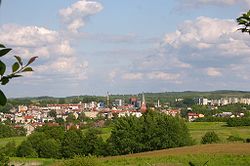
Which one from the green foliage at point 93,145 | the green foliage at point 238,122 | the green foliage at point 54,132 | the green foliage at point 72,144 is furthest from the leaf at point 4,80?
the green foliage at point 238,122

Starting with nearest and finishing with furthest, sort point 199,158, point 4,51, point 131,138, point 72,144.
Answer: point 4,51, point 199,158, point 131,138, point 72,144

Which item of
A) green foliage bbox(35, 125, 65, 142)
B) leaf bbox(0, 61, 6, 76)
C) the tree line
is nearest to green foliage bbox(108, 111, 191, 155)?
the tree line

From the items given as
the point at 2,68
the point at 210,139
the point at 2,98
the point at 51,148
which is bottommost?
the point at 51,148

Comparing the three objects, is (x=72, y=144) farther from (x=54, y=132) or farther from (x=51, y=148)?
(x=54, y=132)

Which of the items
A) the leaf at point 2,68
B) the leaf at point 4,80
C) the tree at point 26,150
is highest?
the leaf at point 2,68

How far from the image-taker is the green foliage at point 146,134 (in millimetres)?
60594

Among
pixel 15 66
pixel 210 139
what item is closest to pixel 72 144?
pixel 210 139

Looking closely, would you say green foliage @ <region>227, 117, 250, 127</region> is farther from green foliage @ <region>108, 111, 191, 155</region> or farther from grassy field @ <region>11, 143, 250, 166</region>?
grassy field @ <region>11, 143, 250, 166</region>

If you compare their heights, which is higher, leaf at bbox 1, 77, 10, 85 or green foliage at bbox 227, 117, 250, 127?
leaf at bbox 1, 77, 10, 85

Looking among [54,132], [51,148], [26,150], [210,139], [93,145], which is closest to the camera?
→ [93,145]

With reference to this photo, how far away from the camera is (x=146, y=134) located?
6075 centimetres

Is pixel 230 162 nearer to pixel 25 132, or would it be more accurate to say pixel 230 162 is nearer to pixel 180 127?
pixel 180 127

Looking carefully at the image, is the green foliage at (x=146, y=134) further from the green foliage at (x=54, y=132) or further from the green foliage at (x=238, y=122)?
the green foliage at (x=238, y=122)

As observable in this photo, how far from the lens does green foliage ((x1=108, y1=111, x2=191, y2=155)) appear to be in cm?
6059
